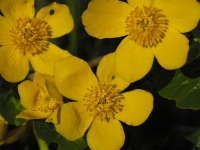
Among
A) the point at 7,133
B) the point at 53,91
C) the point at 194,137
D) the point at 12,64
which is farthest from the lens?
the point at 194,137

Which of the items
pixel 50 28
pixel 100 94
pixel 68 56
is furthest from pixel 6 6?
pixel 100 94

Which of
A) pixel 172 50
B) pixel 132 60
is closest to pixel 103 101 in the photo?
pixel 132 60

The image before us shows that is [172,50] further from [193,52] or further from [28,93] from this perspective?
[28,93]

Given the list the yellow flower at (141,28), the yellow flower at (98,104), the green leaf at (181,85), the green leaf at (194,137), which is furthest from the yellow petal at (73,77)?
the green leaf at (194,137)

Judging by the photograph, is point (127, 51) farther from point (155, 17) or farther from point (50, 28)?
point (50, 28)

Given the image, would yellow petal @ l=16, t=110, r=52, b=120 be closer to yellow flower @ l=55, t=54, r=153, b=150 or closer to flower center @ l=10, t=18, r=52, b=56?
yellow flower @ l=55, t=54, r=153, b=150

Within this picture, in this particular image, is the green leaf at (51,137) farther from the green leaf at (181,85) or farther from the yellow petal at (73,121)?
the green leaf at (181,85)
